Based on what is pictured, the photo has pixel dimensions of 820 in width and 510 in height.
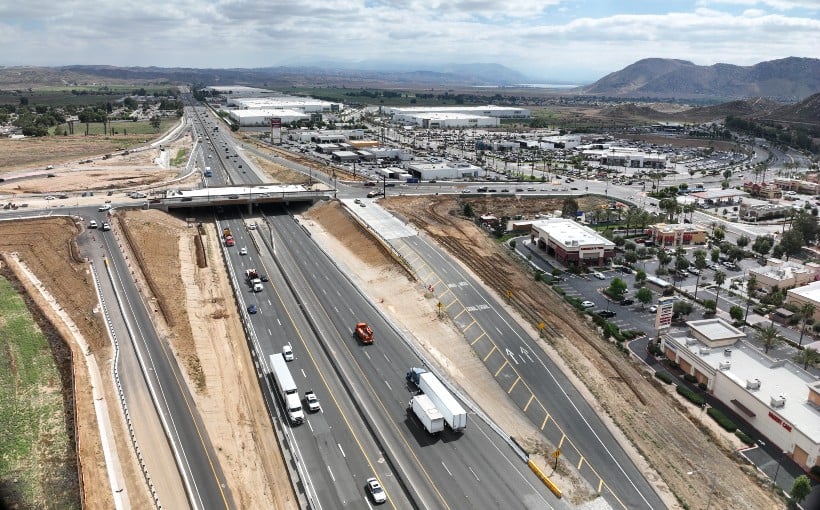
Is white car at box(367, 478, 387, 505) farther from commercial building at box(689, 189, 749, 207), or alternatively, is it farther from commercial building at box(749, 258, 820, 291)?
commercial building at box(689, 189, 749, 207)

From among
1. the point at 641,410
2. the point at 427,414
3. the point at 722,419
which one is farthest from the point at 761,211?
the point at 427,414

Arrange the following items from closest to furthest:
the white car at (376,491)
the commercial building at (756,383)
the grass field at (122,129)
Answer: the white car at (376,491), the commercial building at (756,383), the grass field at (122,129)

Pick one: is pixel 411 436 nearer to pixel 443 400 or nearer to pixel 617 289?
pixel 443 400

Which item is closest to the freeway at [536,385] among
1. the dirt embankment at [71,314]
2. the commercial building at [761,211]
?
the dirt embankment at [71,314]

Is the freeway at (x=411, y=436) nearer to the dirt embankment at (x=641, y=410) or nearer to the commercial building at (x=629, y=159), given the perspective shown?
the dirt embankment at (x=641, y=410)

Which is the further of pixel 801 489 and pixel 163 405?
pixel 163 405

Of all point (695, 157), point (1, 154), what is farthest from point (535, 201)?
point (1, 154)

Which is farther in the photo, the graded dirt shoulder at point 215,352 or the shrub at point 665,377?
the shrub at point 665,377
